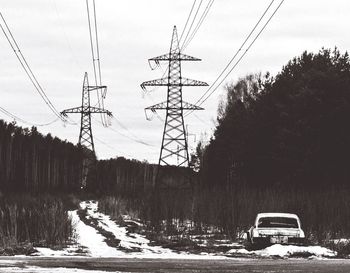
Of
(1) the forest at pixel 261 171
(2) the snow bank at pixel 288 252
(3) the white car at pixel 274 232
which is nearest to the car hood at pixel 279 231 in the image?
(3) the white car at pixel 274 232

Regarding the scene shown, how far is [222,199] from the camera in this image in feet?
118

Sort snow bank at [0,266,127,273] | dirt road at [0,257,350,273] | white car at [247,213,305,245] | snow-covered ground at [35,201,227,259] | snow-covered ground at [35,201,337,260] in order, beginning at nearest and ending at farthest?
snow bank at [0,266,127,273] → dirt road at [0,257,350,273] → snow-covered ground at [35,201,227,259] → snow-covered ground at [35,201,337,260] → white car at [247,213,305,245]

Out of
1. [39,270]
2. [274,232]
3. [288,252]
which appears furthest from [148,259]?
[274,232]

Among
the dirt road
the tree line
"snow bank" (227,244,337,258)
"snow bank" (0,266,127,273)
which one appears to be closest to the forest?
the tree line

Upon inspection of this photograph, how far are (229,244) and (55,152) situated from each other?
3968 inches

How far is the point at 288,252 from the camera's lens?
25047 millimetres

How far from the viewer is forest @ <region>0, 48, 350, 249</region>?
107 ft

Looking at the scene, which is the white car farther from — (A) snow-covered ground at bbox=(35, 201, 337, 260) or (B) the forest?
(B) the forest

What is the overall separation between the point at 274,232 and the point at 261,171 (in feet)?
124

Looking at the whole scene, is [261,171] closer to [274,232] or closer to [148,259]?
[274,232]

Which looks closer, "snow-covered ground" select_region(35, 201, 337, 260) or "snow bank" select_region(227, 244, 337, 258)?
"snow-covered ground" select_region(35, 201, 337, 260)

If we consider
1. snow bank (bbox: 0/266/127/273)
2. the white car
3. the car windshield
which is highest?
the car windshield

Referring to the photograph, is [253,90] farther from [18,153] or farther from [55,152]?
[55,152]

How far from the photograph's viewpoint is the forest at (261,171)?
3262 centimetres
